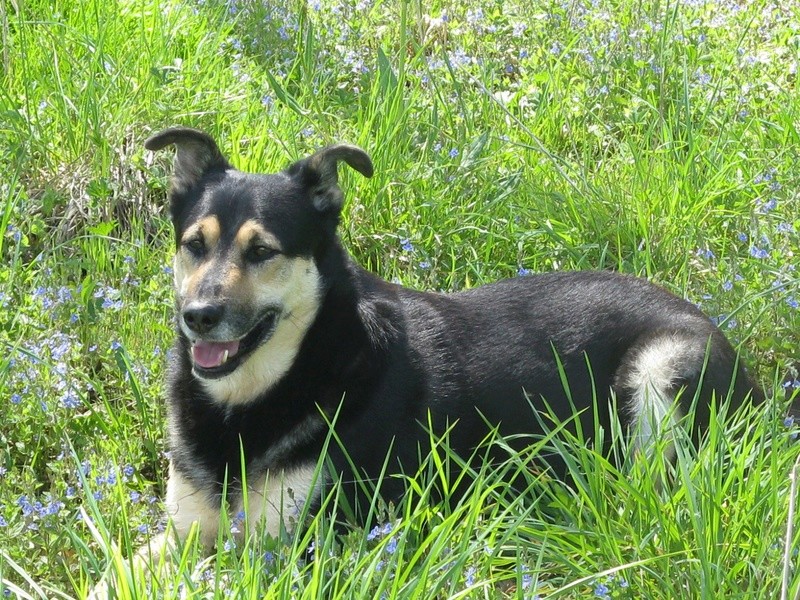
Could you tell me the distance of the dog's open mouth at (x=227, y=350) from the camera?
12.0 feet

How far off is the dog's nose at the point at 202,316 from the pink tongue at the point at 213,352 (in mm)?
132

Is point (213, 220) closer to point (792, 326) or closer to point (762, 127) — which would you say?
point (792, 326)

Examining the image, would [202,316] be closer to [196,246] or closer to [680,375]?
[196,246]

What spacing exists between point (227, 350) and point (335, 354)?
39cm

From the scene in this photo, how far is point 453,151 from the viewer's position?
5.33m

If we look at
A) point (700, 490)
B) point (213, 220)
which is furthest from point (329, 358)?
point (700, 490)

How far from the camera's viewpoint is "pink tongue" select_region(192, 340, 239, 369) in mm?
3705

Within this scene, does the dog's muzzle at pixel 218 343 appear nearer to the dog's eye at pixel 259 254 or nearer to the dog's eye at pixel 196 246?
the dog's eye at pixel 259 254

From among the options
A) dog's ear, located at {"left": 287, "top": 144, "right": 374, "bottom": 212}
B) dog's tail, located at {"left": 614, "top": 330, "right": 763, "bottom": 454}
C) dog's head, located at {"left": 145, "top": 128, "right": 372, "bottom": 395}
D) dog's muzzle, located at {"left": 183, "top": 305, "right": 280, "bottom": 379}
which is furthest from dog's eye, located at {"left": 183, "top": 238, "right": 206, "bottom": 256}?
dog's tail, located at {"left": 614, "top": 330, "right": 763, "bottom": 454}

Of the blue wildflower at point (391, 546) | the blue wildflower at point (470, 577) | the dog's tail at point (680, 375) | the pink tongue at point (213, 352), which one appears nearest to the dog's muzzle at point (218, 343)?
the pink tongue at point (213, 352)

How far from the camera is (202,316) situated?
3547 mm

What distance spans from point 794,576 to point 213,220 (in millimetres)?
2117

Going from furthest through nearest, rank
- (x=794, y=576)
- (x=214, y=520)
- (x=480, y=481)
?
(x=214, y=520), (x=480, y=481), (x=794, y=576)

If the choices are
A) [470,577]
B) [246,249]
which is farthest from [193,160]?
[470,577]
